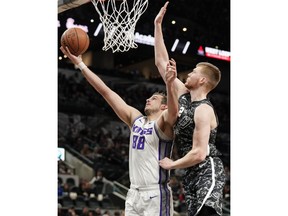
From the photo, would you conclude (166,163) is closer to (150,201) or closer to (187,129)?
(187,129)

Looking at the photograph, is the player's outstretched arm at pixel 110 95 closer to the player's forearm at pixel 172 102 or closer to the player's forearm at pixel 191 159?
the player's forearm at pixel 172 102

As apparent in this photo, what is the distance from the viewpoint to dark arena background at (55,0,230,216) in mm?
15969

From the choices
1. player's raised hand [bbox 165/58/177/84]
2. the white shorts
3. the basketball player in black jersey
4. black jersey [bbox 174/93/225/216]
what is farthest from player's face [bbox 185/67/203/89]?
the white shorts

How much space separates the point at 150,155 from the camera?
482cm

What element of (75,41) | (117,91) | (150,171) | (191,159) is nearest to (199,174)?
Result: (191,159)

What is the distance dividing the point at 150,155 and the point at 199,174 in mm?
524

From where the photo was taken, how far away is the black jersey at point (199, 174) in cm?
434

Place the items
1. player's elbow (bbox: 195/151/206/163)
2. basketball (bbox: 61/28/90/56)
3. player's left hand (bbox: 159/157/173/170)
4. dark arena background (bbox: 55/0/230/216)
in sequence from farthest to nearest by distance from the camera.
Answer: dark arena background (bbox: 55/0/230/216), basketball (bbox: 61/28/90/56), player's left hand (bbox: 159/157/173/170), player's elbow (bbox: 195/151/206/163)

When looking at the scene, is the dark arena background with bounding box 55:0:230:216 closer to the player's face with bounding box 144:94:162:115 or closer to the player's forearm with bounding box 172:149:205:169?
the player's face with bounding box 144:94:162:115

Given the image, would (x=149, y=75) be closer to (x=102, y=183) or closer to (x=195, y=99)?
(x=102, y=183)
